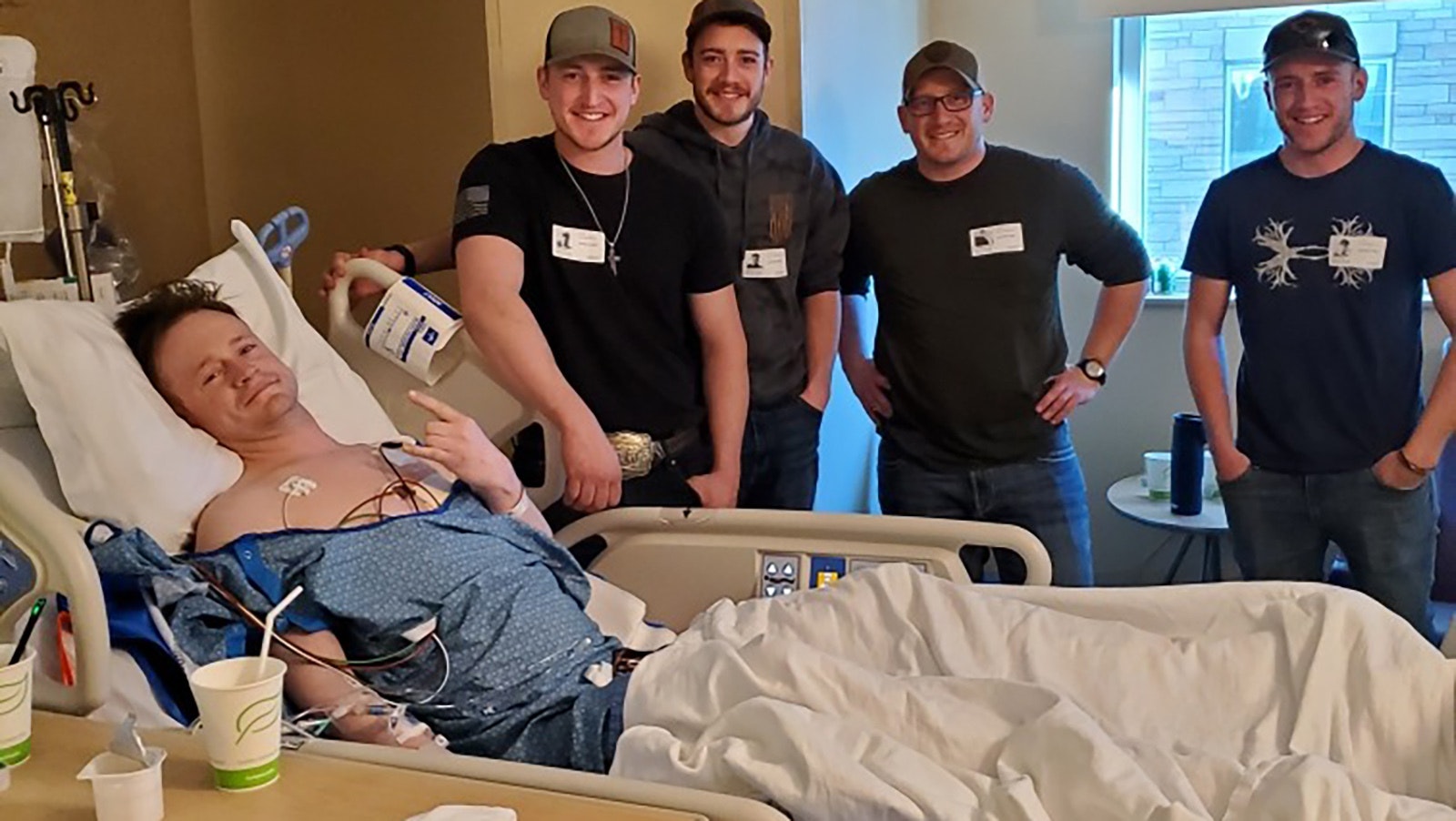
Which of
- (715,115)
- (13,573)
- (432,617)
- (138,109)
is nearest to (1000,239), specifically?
(715,115)

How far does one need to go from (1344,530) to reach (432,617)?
165 centimetres

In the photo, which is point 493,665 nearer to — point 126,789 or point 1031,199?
point 126,789

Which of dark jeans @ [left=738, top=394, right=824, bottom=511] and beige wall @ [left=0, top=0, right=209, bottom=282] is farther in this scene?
beige wall @ [left=0, top=0, right=209, bottom=282]

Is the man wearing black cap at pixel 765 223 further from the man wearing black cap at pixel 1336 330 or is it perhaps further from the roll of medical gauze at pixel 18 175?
the roll of medical gauze at pixel 18 175

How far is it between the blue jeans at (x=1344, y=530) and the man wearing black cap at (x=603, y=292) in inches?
38.2

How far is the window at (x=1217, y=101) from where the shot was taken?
11.6 feet

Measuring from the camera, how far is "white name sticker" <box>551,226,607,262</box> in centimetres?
231

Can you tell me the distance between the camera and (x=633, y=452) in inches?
92.7

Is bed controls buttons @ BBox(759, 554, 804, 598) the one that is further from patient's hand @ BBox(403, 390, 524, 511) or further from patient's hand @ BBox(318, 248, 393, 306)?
patient's hand @ BBox(318, 248, 393, 306)

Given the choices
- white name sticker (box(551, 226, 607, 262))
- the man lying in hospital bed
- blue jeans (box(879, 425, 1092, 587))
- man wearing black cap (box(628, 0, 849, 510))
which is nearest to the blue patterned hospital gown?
the man lying in hospital bed

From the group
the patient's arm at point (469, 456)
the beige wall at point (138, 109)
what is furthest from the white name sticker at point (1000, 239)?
the beige wall at point (138, 109)

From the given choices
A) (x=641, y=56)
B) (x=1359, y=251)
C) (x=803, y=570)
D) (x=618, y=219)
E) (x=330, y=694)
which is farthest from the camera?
(x=641, y=56)

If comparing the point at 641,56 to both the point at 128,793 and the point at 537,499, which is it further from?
the point at 128,793

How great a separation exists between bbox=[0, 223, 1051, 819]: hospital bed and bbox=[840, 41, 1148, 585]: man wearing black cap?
26.4 inches
